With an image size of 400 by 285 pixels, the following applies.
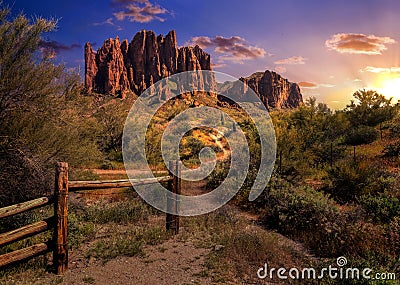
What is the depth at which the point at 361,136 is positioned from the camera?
2431cm

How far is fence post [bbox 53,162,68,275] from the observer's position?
5.02 m

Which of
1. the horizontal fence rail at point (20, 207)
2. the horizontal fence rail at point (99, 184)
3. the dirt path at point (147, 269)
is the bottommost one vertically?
the dirt path at point (147, 269)

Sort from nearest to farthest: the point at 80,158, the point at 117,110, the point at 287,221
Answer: the point at 287,221
the point at 80,158
the point at 117,110

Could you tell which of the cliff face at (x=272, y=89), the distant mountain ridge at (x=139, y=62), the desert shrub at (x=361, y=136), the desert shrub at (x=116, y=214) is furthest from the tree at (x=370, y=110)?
the cliff face at (x=272, y=89)

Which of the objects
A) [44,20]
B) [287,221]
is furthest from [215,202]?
[44,20]

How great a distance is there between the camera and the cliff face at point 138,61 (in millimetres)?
111062

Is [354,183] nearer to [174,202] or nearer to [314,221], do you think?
[314,221]

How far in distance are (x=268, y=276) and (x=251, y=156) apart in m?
10.0

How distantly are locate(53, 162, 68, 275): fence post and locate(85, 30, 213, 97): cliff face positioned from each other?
340 feet

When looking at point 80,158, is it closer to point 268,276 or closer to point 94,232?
point 94,232

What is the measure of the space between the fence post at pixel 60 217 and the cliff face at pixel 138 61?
4084 inches

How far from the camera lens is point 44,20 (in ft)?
26.9

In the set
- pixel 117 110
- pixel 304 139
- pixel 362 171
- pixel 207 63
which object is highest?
pixel 207 63

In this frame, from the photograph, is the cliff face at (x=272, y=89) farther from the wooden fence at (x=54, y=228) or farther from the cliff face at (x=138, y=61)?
the wooden fence at (x=54, y=228)
